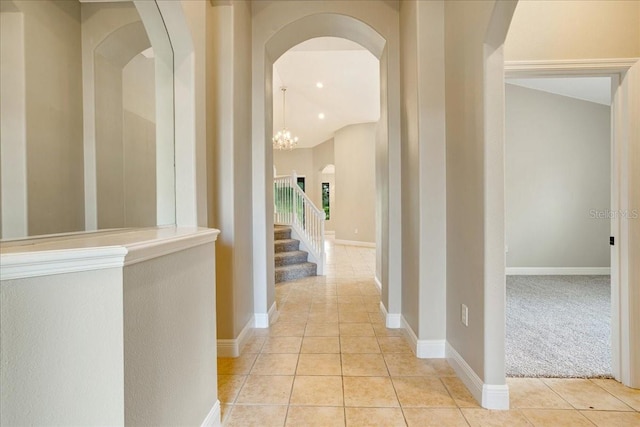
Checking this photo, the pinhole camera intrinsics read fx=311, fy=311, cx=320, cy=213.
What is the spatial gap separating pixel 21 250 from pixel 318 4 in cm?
318

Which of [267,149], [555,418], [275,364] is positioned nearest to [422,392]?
[555,418]

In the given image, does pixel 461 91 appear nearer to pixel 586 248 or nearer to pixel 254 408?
pixel 254 408

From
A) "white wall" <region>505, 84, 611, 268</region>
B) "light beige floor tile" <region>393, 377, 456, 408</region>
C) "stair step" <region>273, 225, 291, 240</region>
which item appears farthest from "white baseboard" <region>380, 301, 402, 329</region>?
"white wall" <region>505, 84, 611, 268</region>

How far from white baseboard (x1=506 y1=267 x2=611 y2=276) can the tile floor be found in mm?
→ 3450

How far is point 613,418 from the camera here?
5.60 ft

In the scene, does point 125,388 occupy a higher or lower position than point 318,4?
lower

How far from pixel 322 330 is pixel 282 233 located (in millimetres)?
3015

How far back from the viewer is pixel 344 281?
16.7 feet

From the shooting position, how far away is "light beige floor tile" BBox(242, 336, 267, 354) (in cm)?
259

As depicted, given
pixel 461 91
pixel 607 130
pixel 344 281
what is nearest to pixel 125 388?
pixel 461 91

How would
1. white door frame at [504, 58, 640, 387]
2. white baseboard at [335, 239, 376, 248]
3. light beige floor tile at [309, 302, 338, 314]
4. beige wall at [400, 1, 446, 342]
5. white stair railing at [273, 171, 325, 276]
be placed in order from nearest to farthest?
white door frame at [504, 58, 640, 387]
beige wall at [400, 1, 446, 342]
light beige floor tile at [309, 302, 338, 314]
white stair railing at [273, 171, 325, 276]
white baseboard at [335, 239, 376, 248]

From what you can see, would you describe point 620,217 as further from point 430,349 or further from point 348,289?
point 348,289

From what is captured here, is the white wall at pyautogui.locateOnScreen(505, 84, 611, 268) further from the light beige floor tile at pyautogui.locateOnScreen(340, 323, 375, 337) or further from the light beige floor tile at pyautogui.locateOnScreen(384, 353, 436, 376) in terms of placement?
the light beige floor tile at pyautogui.locateOnScreen(384, 353, 436, 376)

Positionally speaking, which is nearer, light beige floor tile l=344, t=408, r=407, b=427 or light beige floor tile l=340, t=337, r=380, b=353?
light beige floor tile l=344, t=408, r=407, b=427
